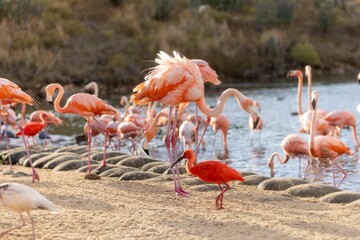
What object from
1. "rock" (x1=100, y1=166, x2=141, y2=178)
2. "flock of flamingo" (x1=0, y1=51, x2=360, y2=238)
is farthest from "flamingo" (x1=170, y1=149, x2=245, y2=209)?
"rock" (x1=100, y1=166, x2=141, y2=178)

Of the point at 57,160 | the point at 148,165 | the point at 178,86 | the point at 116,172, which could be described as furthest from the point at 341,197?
the point at 57,160

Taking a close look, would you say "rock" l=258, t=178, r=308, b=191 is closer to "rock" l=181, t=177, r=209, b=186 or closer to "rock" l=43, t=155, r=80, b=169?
"rock" l=181, t=177, r=209, b=186

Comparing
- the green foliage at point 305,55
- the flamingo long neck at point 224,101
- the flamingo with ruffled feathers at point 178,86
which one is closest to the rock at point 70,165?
the flamingo with ruffled feathers at point 178,86

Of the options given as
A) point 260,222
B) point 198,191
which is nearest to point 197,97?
point 198,191

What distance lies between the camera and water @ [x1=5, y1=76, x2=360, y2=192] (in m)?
12.3

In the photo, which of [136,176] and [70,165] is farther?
[70,165]

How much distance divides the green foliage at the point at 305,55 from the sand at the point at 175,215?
110ft

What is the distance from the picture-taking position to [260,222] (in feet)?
22.2

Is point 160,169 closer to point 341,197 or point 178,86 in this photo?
point 178,86

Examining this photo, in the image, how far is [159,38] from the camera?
131 feet

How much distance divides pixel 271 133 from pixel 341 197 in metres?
10.4

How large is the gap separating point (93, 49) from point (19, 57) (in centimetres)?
467

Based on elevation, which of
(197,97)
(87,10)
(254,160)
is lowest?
(254,160)

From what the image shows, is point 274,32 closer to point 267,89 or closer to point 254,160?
point 267,89
